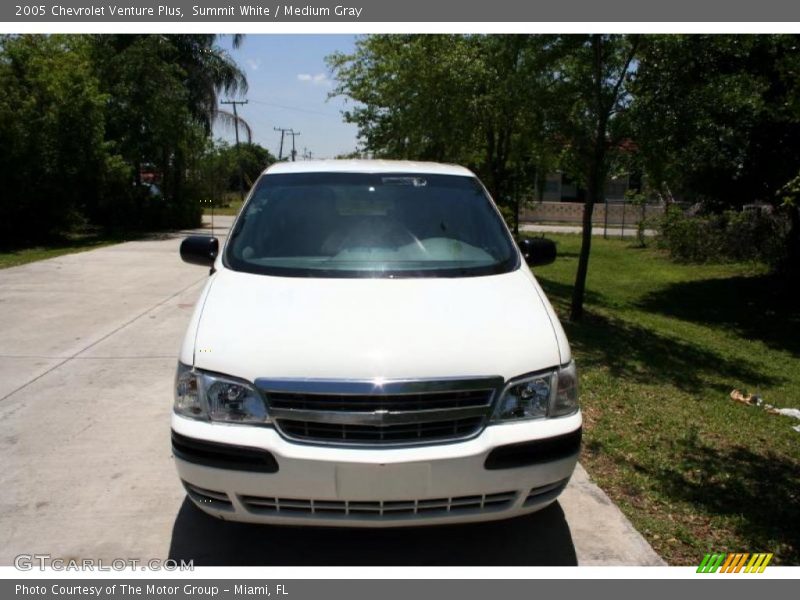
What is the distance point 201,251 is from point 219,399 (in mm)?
1786

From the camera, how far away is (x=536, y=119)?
352 inches

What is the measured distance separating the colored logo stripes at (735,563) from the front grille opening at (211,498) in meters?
2.27

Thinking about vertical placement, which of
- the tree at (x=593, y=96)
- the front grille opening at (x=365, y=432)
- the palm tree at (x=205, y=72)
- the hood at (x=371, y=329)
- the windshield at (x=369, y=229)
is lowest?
the front grille opening at (x=365, y=432)

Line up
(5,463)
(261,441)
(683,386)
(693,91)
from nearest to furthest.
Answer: (261,441)
(5,463)
(683,386)
(693,91)

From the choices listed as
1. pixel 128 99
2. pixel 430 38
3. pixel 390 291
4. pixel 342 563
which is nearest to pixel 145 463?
pixel 342 563

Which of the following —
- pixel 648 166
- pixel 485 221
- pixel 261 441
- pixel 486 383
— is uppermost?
pixel 648 166

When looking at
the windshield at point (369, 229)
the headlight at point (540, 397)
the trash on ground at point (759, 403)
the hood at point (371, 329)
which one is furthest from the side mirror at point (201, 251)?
the trash on ground at point (759, 403)

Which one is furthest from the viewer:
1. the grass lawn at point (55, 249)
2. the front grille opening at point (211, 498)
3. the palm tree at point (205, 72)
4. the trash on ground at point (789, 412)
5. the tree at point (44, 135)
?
the palm tree at point (205, 72)

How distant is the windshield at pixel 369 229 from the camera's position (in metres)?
3.88

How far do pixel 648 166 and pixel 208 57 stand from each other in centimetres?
2287

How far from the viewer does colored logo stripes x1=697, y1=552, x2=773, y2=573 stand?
3.39m

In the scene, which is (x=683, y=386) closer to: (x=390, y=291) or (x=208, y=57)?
(x=390, y=291)

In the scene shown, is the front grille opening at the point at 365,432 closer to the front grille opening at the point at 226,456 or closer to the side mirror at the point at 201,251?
the front grille opening at the point at 226,456

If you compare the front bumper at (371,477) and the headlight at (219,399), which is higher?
the headlight at (219,399)
